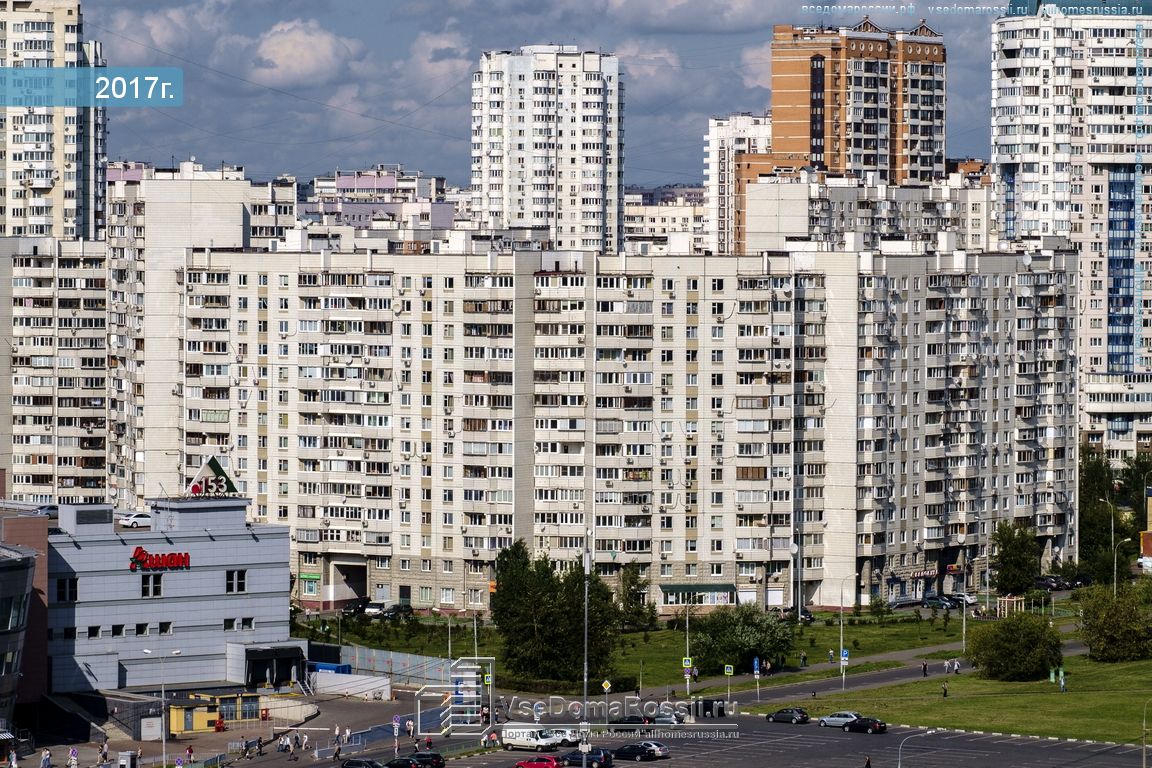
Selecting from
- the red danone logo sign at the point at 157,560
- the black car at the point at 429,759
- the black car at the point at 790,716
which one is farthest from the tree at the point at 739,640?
the black car at the point at 429,759

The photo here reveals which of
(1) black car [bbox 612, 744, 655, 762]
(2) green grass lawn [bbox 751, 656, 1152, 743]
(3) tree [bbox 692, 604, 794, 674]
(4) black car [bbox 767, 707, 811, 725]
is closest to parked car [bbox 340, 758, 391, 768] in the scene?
(1) black car [bbox 612, 744, 655, 762]

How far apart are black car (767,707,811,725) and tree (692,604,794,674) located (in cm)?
1877

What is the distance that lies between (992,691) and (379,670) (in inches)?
1504

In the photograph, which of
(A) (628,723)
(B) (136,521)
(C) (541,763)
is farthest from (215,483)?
(C) (541,763)

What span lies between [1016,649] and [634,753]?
1567 inches

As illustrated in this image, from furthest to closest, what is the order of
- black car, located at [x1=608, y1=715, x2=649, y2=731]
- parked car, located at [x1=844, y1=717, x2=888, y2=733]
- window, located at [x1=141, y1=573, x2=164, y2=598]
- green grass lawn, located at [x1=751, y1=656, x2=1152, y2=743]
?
window, located at [x1=141, y1=573, x2=164, y2=598] → green grass lawn, located at [x1=751, y1=656, x2=1152, y2=743] → parked car, located at [x1=844, y1=717, x2=888, y2=733] → black car, located at [x1=608, y1=715, x2=649, y2=731]

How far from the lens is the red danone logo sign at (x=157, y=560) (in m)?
160

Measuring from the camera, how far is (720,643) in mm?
174375

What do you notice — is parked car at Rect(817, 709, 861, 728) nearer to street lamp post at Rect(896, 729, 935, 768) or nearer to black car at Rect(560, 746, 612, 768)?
street lamp post at Rect(896, 729, 935, 768)

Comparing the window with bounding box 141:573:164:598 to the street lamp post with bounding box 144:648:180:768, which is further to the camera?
the window with bounding box 141:573:164:598

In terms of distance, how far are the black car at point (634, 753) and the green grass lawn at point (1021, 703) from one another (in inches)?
701

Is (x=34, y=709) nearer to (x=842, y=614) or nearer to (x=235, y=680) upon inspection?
(x=235, y=680)

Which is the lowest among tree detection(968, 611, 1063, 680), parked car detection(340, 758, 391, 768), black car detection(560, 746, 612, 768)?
parked car detection(340, 758, 391, 768)

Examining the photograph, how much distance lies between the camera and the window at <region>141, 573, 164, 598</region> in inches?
6304
